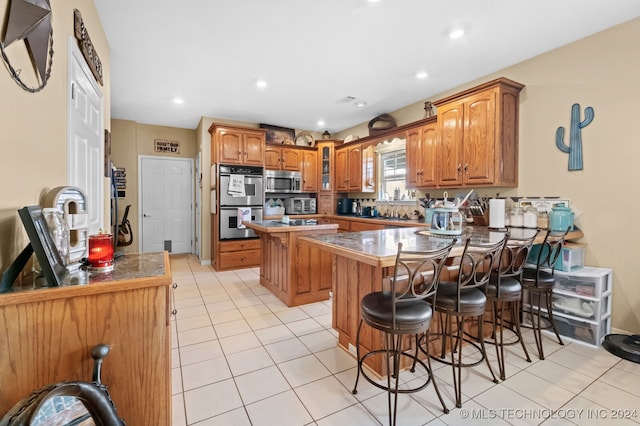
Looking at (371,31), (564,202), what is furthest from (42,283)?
(564,202)

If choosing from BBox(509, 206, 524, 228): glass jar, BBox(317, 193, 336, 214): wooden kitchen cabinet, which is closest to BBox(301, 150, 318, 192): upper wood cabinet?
BBox(317, 193, 336, 214): wooden kitchen cabinet

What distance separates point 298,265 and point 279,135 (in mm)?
3479

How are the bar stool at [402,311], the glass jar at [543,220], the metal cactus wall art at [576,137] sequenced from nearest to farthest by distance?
the bar stool at [402,311] < the metal cactus wall art at [576,137] < the glass jar at [543,220]

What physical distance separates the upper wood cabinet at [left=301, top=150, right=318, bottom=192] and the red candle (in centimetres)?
492

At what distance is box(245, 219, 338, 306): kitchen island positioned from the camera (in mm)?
3340

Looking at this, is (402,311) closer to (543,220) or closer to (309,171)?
(543,220)

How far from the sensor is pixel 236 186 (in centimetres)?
510

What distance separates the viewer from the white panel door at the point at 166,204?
585 centimetres

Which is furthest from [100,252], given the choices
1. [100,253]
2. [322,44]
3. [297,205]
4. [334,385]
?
[297,205]

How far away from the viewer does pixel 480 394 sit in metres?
1.86

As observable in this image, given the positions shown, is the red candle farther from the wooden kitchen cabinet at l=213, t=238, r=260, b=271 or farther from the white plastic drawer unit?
the wooden kitchen cabinet at l=213, t=238, r=260, b=271

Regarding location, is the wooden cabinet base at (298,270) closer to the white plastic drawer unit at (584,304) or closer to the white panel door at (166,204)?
the white plastic drawer unit at (584,304)

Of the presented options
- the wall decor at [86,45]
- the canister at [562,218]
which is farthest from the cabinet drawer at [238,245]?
the canister at [562,218]

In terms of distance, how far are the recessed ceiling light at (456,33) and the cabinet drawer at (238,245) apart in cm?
418
